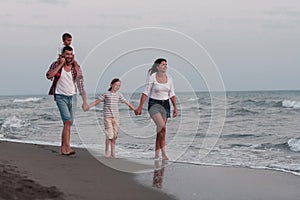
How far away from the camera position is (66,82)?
7.70m

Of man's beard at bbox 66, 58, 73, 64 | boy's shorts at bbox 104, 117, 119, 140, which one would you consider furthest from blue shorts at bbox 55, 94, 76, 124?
boy's shorts at bbox 104, 117, 119, 140

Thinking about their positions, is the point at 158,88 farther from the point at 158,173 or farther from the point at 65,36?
the point at 65,36

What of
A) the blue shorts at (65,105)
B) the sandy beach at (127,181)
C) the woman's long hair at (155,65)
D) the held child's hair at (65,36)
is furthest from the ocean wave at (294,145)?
the held child's hair at (65,36)

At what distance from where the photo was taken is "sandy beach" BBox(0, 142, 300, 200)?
5.12 metres

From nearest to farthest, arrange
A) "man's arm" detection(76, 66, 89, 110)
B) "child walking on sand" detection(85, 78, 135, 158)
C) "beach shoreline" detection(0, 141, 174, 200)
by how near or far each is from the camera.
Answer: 1. "beach shoreline" detection(0, 141, 174, 200)
2. "man's arm" detection(76, 66, 89, 110)
3. "child walking on sand" detection(85, 78, 135, 158)

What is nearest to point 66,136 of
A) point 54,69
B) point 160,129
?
point 54,69

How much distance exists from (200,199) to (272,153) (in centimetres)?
529

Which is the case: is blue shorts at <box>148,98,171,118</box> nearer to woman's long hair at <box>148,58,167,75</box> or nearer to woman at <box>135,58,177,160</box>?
woman at <box>135,58,177,160</box>

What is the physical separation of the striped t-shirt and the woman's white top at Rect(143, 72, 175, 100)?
535mm

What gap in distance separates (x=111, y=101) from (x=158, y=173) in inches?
70.8

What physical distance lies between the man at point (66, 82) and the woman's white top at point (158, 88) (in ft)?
3.44

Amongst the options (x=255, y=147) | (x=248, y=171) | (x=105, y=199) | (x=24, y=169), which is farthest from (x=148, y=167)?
(x=255, y=147)

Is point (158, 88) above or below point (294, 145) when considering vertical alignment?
above

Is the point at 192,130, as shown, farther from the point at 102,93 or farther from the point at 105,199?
the point at 105,199
